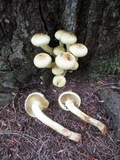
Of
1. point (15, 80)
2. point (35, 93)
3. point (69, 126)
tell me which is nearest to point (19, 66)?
point (15, 80)

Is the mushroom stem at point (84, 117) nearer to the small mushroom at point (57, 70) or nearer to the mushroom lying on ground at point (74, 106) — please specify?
the mushroom lying on ground at point (74, 106)

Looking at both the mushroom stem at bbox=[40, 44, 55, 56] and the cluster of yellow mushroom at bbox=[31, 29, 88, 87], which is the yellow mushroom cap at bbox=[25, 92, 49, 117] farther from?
the mushroom stem at bbox=[40, 44, 55, 56]

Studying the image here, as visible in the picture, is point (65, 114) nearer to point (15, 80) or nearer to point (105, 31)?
point (15, 80)

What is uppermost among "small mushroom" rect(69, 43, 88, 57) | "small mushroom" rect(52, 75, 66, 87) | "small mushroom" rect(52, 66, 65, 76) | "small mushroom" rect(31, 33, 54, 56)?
"small mushroom" rect(31, 33, 54, 56)

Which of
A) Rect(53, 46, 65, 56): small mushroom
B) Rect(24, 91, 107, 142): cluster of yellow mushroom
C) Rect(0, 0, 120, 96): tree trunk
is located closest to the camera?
Rect(0, 0, 120, 96): tree trunk

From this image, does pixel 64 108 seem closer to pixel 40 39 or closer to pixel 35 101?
pixel 35 101

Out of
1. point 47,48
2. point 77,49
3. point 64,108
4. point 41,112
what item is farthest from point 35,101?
point 77,49

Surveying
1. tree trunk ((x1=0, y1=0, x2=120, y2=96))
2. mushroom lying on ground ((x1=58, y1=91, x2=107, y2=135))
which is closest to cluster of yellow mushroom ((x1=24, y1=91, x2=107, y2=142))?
mushroom lying on ground ((x1=58, y1=91, x2=107, y2=135))
